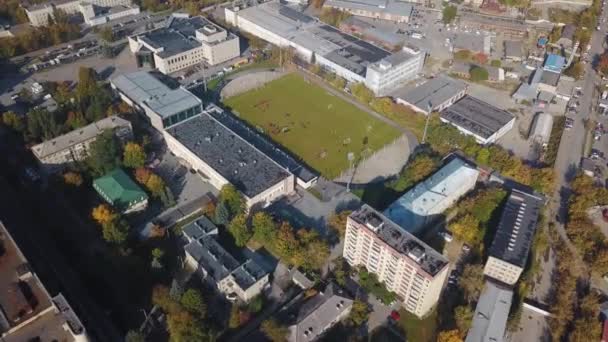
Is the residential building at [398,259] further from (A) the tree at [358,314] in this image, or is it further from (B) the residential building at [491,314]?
(B) the residential building at [491,314]

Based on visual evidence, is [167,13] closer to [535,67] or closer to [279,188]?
[279,188]

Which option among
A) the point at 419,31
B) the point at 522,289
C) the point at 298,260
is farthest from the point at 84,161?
the point at 419,31

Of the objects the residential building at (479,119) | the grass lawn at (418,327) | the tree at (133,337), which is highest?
the residential building at (479,119)

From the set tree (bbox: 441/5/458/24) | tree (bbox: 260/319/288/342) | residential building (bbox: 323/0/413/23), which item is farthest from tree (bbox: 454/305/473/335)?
tree (bbox: 441/5/458/24)

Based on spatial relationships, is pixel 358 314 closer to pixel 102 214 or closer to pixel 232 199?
pixel 232 199

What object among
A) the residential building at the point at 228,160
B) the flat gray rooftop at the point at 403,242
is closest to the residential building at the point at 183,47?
the residential building at the point at 228,160
